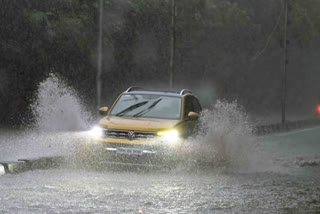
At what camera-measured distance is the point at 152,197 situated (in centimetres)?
1229

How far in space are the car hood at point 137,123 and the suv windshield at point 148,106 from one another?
461 mm

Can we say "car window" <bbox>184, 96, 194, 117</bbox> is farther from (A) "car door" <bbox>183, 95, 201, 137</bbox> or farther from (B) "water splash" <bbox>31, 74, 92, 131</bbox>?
(B) "water splash" <bbox>31, 74, 92, 131</bbox>

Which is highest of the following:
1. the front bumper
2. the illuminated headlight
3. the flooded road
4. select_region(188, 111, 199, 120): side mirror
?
select_region(188, 111, 199, 120): side mirror

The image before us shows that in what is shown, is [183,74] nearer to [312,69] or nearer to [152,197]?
[312,69]

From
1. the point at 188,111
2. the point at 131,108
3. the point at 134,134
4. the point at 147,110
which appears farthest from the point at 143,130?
the point at 188,111

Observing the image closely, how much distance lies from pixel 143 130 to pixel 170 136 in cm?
58

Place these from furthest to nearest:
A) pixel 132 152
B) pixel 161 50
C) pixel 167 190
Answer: pixel 161 50 → pixel 132 152 → pixel 167 190

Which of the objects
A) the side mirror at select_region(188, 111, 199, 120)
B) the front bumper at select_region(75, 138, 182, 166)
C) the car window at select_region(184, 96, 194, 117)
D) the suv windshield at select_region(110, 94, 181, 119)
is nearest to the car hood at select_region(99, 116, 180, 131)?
the front bumper at select_region(75, 138, 182, 166)

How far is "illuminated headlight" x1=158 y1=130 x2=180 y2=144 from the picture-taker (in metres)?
16.9

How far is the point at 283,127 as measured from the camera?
→ 1649 inches

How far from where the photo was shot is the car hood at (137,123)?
672 inches

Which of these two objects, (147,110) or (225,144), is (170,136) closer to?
(147,110)

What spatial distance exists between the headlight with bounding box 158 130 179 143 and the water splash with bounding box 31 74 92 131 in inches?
597

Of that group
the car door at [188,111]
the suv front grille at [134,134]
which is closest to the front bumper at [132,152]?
the suv front grille at [134,134]
